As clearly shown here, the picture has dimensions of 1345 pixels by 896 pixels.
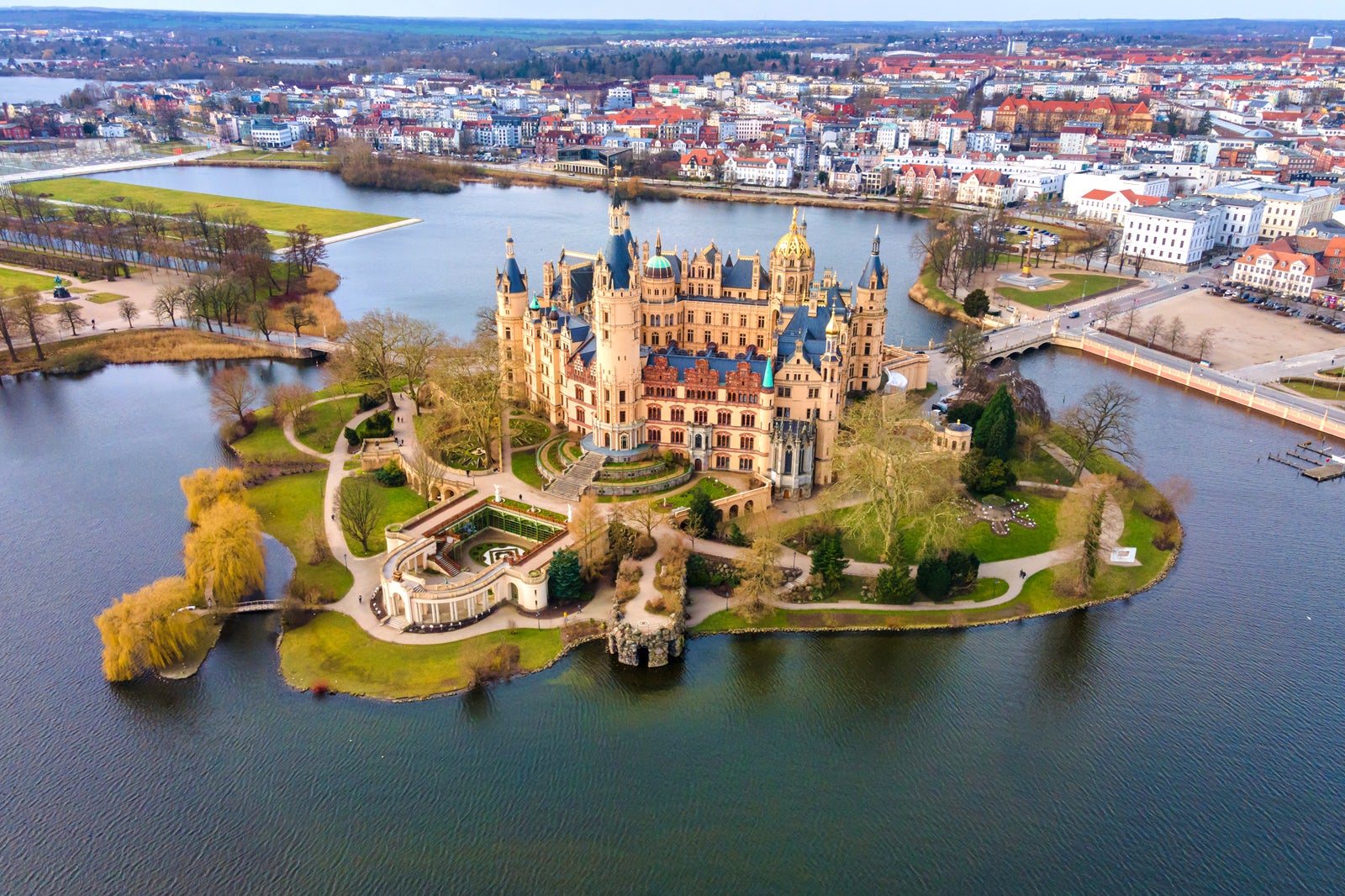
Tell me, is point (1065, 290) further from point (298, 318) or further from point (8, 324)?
point (8, 324)

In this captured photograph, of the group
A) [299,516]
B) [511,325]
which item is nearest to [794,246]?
[511,325]

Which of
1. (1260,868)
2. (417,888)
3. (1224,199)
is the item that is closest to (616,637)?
(417,888)

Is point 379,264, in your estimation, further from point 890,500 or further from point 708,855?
point 708,855

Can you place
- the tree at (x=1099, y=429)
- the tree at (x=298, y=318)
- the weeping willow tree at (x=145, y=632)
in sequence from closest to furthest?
the weeping willow tree at (x=145, y=632) < the tree at (x=1099, y=429) < the tree at (x=298, y=318)

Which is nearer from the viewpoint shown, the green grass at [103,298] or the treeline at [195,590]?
the treeline at [195,590]

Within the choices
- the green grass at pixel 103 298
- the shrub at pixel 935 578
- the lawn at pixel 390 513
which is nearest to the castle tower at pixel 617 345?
the lawn at pixel 390 513

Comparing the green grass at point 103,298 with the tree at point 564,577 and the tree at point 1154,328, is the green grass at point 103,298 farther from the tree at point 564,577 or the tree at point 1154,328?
the tree at point 1154,328

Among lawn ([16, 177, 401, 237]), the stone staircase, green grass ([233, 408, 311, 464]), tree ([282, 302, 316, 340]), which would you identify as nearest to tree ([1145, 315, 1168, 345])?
the stone staircase
